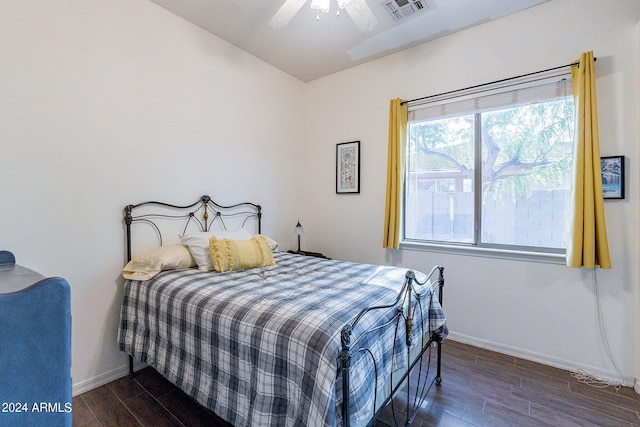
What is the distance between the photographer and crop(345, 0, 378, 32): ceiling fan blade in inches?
77.2

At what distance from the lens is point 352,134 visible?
3662 mm

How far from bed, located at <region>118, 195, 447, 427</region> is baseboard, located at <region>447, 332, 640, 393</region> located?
56 cm

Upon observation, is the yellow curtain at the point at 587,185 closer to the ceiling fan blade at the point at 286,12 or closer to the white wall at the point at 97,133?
the ceiling fan blade at the point at 286,12

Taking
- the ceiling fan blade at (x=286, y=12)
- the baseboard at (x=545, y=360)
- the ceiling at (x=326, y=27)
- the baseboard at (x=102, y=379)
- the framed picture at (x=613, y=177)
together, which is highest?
the ceiling at (x=326, y=27)

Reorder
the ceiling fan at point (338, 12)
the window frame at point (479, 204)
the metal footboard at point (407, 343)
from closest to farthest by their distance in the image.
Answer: the metal footboard at point (407, 343), the ceiling fan at point (338, 12), the window frame at point (479, 204)

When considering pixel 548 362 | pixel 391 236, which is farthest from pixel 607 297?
pixel 391 236

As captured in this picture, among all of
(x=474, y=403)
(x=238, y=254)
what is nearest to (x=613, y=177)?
(x=474, y=403)

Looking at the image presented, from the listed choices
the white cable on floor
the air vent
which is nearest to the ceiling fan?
the air vent

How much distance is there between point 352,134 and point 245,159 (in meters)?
1.35

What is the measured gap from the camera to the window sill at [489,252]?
247 centimetres

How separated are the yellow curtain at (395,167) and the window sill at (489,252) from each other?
20 cm

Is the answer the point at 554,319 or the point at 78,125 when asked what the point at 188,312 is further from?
the point at 554,319

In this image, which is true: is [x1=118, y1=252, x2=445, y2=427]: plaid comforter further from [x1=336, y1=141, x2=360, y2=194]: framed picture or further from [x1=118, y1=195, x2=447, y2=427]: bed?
[x1=336, y1=141, x2=360, y2=194]: framed picture

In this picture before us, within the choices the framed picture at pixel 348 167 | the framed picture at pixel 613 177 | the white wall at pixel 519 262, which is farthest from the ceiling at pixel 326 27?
the framed picture at pixel 613 177
